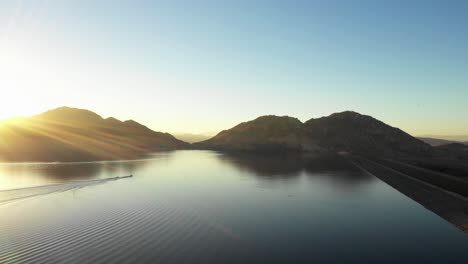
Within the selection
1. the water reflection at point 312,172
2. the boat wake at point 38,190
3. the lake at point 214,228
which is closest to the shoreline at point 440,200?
the lake at point 214,228

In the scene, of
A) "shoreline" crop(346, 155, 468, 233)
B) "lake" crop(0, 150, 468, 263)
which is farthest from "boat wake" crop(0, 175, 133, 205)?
"shoreline" crop(346, 155, 468, 233)

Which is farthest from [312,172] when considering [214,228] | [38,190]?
[214,228]

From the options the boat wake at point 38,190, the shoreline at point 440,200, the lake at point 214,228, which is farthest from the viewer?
the boat wake at point 38,190

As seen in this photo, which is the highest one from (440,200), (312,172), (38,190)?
(312,172)

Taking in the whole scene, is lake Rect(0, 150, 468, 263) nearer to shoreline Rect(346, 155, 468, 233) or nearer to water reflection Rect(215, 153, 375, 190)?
shoreline Rect(346, 155, 468, 233)

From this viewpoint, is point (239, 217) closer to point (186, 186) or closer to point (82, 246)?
point (82, 246)

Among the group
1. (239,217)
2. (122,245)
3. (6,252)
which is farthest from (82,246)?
(239,217)

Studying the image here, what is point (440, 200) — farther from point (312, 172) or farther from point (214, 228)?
point (312, 172)

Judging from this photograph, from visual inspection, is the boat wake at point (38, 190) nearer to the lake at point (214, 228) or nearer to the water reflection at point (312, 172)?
the lake at point (214, 228)

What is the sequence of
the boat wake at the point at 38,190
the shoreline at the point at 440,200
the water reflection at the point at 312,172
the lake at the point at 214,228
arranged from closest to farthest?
the lake at the point at 214,228 → the shoreline at the point at 440,200 → the boat wake at the point at 38,190 → the water reflection at the point at 312,172

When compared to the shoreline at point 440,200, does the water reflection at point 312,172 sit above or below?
above
